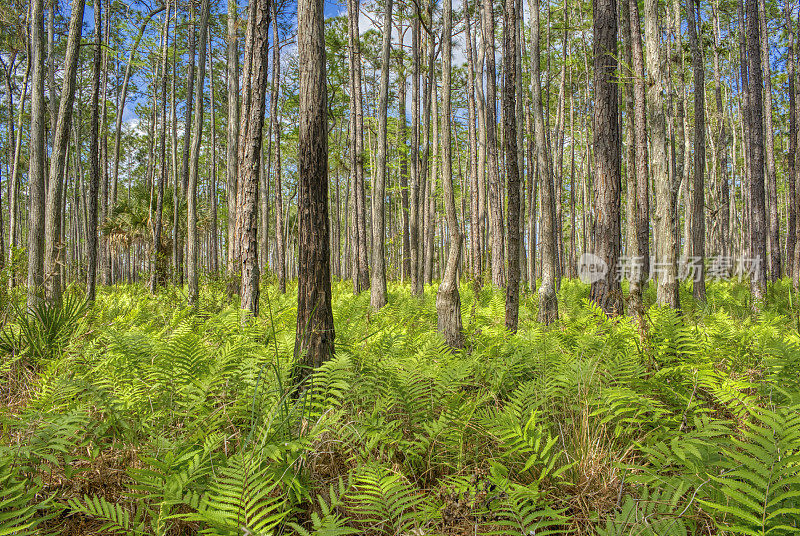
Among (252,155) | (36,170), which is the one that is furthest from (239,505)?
(36,170)

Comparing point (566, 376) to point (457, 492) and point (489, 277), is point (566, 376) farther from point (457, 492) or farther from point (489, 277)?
point (489, 277)

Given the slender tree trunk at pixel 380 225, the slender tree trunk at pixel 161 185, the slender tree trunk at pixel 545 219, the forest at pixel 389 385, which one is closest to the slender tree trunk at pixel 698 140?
the forest at pixel 389 385

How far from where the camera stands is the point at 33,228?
5.47 m

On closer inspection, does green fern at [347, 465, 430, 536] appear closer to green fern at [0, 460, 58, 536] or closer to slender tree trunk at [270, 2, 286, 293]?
green fern at [0, 460, 58, 536]

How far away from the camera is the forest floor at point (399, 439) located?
1716 mm

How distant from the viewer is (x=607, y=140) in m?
6.66

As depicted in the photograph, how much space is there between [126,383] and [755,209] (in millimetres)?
14399

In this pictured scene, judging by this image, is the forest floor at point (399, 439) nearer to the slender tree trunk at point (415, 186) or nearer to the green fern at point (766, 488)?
the green fern at point (766, 488)

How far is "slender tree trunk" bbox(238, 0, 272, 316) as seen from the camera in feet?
18.7

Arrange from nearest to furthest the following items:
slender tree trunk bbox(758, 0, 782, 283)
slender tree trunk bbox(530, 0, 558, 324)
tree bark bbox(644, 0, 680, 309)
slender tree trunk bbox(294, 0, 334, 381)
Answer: slender tree trunk bbox(294, 0, 334, 381)
tree bark bbox(644, 0, 680, 309)
slender tree trunk bbox(530, 0, 558, 324)
slender tree trunk bbox(758, 0, 782, 283)

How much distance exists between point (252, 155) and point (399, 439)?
4.84 metres

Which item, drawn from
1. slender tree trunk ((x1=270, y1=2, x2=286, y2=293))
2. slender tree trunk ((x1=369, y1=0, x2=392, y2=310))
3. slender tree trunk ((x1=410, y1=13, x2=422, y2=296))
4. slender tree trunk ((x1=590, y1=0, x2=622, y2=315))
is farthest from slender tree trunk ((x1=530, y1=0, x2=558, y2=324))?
slender tree trunk ((x1=270, y1=2, x2=286, y2=293))

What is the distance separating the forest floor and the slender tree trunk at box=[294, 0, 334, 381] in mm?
276

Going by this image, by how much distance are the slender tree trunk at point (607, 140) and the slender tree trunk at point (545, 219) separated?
910 millimetres
